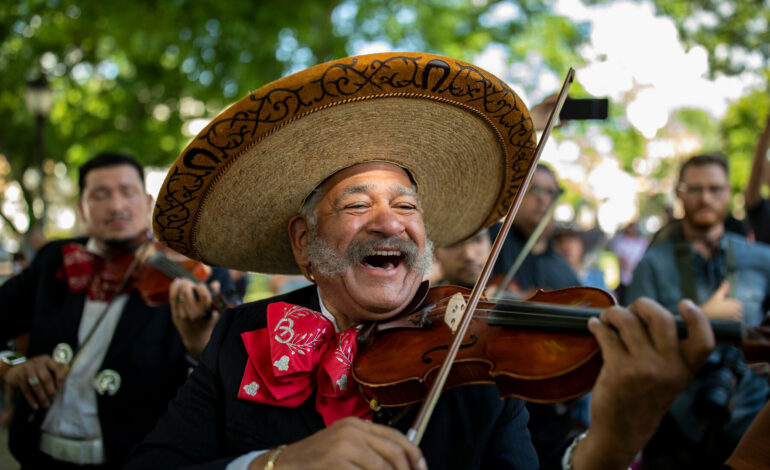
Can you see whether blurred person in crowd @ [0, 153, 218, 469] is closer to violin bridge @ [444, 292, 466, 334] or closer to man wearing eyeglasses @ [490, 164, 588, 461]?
violin bridge @ [444, 292, 466, 334]

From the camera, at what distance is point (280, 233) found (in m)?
2.50

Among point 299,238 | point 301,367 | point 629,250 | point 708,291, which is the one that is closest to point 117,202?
point 299,238

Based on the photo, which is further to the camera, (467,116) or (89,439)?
(89,439)

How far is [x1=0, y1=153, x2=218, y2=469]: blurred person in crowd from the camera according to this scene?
9.45 ft

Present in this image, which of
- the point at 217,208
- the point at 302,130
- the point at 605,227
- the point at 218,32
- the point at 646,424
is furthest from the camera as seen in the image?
the point at 605,227

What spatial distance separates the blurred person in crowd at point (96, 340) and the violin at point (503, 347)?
131 centimetres

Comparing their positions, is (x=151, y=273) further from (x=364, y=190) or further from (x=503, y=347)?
(x=503, y=347)

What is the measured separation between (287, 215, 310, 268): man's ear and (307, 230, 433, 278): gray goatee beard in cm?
16

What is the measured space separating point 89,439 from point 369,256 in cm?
175

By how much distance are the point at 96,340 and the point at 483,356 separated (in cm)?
217

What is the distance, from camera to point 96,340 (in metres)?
3.09

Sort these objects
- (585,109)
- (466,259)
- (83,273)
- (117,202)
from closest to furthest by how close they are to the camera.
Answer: (585,109) → (83,273) → (117,202) → (466,259)

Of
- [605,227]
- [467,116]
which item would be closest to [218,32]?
[467,116]

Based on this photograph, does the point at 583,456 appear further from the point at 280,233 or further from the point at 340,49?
the point at 340,49
